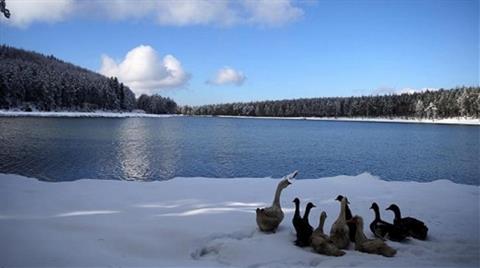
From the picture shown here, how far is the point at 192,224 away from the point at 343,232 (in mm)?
4186

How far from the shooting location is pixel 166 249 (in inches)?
335

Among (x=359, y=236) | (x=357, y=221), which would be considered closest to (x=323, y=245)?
(x=359, y=236)

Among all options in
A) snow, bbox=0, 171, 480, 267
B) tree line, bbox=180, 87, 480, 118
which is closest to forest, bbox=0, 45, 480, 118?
tree line, bbox=180, 87, 480, 118

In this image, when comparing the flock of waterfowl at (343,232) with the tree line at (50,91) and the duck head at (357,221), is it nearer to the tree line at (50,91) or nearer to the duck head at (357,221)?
the duck head at (357,221)

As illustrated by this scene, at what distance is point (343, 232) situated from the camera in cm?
838

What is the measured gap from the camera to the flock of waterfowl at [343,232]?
800cm

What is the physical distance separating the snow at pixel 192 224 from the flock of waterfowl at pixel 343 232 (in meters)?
0.23

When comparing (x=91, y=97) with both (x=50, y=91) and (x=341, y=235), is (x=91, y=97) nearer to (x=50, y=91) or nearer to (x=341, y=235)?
(x=50, y=91)

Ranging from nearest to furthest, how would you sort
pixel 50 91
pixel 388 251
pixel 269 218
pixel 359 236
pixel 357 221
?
pixel 388 251
pixel 359 236
pixel 357 221
pixel 269 218
pixel 50 91

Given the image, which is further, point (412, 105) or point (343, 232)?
point (412, 105)

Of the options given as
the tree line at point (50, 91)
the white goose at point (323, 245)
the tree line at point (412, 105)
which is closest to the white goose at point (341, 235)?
the white goose at point (323, 245)

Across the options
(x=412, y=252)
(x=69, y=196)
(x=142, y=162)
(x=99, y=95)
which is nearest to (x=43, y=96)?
(x=99, y=95)

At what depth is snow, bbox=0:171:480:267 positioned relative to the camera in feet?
24.8

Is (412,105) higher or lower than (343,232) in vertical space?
higher
